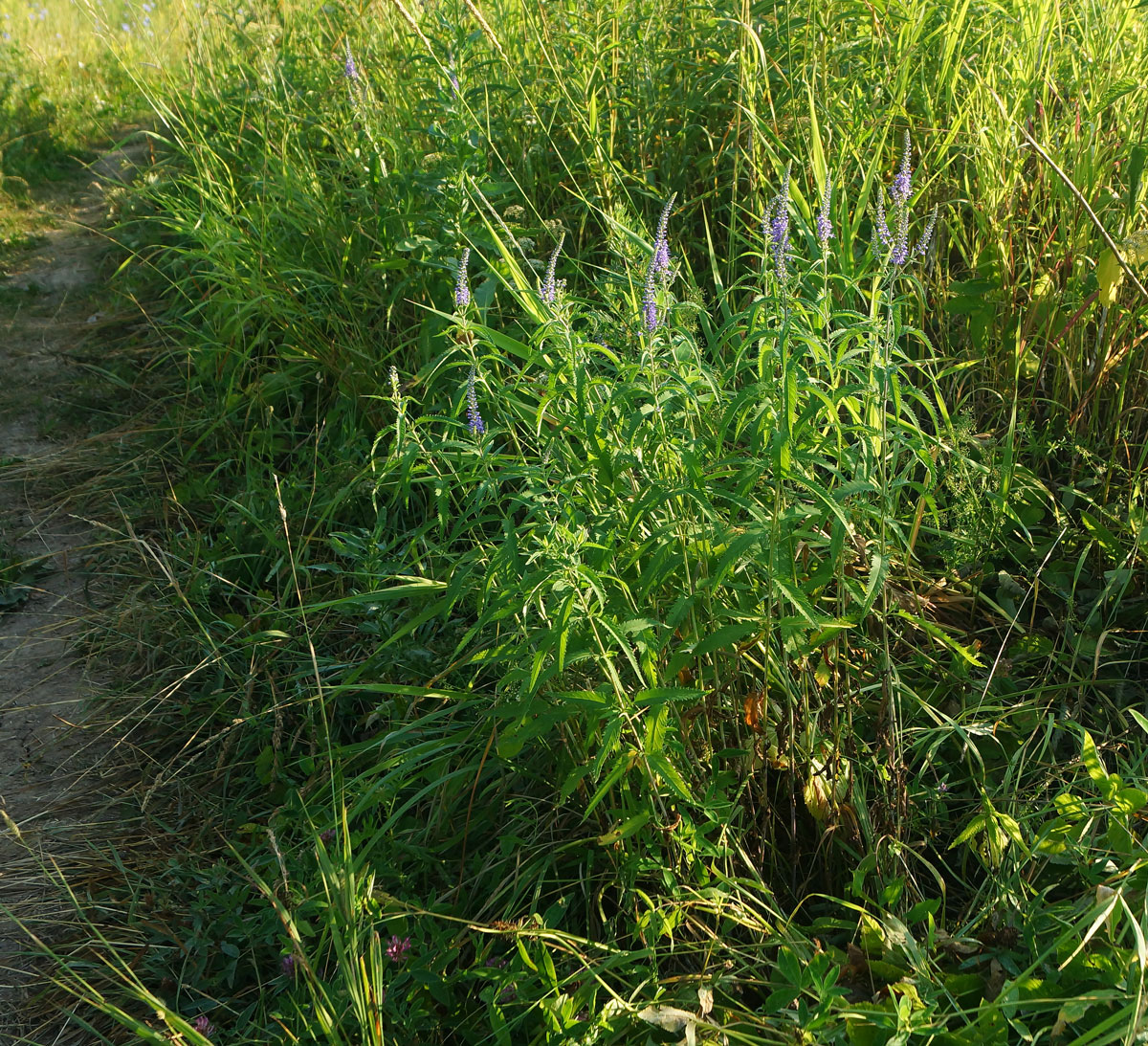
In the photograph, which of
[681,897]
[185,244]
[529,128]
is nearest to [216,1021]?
[681,897]

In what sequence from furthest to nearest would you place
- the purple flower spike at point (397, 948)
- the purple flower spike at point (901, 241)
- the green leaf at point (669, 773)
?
1. the purple flower spike at point (397, 948)
2. the purple flower spike at point (901, 241)
3. the green leaf at point (669, 773)

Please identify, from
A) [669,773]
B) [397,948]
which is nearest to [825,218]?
[669,773]

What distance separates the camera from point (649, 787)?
1813mm

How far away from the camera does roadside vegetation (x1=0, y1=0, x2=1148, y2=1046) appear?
1.73m

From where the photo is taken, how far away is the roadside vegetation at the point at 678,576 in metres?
1.73

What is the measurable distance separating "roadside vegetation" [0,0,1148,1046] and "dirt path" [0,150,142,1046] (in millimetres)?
135

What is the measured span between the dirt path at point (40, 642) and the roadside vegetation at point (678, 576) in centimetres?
13

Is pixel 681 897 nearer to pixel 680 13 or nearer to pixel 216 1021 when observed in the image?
pixel 216 1021

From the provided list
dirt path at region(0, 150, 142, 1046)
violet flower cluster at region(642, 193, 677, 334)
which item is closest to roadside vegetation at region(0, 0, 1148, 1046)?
violet flower cluster at region(642, 193, 677, 334)

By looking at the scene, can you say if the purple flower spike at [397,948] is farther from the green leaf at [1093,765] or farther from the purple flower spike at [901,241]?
the green leaf at [1093,765]

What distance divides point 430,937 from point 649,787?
55 centimetres

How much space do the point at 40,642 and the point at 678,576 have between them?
214 centimetres

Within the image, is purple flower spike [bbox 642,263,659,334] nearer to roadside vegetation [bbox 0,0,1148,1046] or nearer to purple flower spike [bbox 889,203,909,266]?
roadside vegetation [bbox 0,0,1148,1046]

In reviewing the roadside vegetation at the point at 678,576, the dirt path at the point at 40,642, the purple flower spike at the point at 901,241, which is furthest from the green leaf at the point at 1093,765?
the dirt path at the point at 40,642
